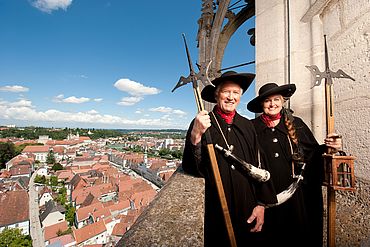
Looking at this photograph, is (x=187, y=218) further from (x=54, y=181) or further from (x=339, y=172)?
(x=54, y=181)

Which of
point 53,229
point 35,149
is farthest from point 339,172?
point 35,149

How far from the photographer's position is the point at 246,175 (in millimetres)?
1492

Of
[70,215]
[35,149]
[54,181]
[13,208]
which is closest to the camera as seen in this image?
[13,208]

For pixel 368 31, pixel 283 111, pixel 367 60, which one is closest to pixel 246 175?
pixel 283 111

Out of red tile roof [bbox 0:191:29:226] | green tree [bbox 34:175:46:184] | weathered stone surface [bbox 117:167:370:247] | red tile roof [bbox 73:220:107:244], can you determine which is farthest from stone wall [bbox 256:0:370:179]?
green tree [bbox 34:175:46:184]

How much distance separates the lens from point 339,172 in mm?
1479

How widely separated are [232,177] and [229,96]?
0.57 metres

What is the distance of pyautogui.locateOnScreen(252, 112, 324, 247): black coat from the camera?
158 cm

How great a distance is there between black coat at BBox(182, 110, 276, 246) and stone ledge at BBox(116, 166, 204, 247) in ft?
0.44

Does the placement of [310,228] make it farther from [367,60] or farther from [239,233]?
[367,60]

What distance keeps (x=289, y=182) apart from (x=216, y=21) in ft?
13.8

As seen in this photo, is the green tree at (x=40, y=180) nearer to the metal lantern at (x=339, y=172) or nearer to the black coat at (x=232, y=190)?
the black coat at (x=232, y=190)

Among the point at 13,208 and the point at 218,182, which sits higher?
the point at 218,182

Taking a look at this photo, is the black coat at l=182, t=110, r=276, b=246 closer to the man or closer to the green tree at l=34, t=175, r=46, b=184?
the man
